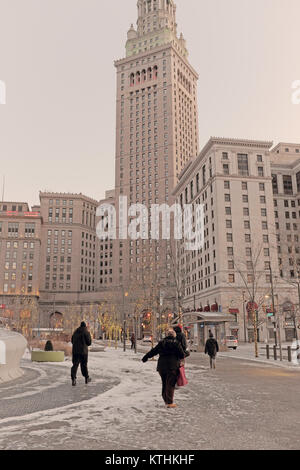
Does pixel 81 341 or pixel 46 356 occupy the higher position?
pixel 81 341

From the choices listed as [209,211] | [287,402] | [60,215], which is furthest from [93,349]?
[60,215]

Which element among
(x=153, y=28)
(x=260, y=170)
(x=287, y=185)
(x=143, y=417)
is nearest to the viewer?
(x=143, y=417)

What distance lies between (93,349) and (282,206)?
2358 inches

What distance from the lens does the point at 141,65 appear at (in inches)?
5344

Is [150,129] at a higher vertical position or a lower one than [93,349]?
higher

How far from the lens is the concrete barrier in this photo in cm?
1241

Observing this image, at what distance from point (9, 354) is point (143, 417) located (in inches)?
281

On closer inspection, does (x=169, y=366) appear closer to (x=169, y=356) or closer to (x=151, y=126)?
(x=169, y=356)

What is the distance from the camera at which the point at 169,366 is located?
8609mm

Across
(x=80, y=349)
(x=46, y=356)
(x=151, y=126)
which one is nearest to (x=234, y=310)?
(x=46, y=356)

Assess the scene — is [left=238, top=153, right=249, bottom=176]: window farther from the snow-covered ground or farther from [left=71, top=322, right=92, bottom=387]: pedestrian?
the snow-covered ground

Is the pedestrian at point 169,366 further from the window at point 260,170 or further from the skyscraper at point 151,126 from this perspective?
the skyscraper at point 151,126

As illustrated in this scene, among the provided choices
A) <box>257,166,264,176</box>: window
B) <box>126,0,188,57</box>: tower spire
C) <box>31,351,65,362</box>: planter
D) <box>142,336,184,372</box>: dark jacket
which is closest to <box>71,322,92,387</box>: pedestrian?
<box>142,336,184,372</box>: dark jacket
